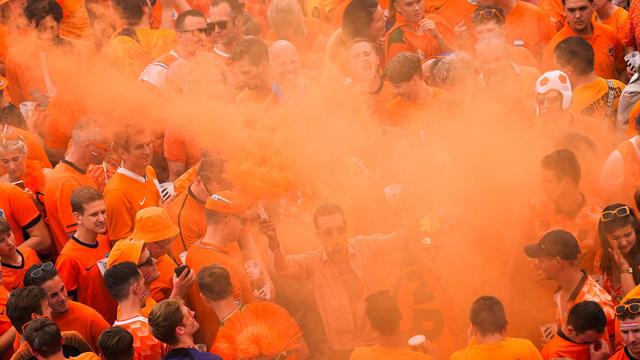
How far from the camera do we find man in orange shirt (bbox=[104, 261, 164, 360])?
591 cm

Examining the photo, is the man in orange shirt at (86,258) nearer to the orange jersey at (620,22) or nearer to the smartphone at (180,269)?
the smartphone at (180,269)

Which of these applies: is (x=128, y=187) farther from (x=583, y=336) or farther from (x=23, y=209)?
(x=583, y=336)

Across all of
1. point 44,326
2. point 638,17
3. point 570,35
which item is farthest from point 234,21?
point 44,326

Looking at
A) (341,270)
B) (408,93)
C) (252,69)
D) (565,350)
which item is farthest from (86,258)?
(565,350)

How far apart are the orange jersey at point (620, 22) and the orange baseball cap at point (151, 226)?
4828mm

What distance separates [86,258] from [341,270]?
1732 millimetres

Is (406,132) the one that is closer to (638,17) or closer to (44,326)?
(638,17)

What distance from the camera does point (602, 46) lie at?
358 inches

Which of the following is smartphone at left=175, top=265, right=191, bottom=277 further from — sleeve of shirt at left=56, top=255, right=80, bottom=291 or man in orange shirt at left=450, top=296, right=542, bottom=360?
man in orange shirt at left=450, top=296, right=542, bottom=360

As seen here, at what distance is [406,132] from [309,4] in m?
2.70

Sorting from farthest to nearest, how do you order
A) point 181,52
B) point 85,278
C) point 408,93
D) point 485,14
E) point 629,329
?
1. point 485,14
2. point 181,52
3. point 408,93
4. point 85,278
5. point 629,329

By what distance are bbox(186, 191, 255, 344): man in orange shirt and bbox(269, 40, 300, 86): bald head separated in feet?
5.99

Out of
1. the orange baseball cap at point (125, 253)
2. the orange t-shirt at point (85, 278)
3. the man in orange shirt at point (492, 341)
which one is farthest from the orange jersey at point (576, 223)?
the orange t-shirt at point (85, 278)

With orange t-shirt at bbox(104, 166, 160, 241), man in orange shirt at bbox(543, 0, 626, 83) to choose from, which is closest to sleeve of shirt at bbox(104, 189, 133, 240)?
orange t-shirt at bbox(104, 166, 160, 241)
